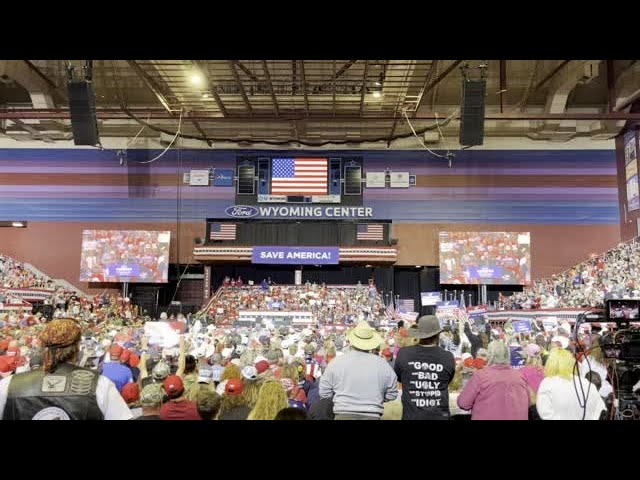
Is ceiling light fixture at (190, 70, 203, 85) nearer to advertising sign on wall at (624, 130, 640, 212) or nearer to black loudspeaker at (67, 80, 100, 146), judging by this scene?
black loudspeaker at (67, 80, 100, 146)

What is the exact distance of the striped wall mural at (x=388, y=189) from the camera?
1994 centimetres

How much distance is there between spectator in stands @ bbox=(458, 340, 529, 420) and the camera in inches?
144

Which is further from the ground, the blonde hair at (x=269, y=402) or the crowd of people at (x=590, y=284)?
the crowd of people at (x=590, y=284)

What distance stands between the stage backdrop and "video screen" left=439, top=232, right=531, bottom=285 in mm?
1326

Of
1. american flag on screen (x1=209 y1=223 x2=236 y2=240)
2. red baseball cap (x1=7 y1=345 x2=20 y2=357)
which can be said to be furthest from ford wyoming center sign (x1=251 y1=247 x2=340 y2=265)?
red baseball cap (x1=7 y1=345 x2=20 y2=357)

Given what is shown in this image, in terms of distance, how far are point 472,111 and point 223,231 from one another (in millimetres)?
9890

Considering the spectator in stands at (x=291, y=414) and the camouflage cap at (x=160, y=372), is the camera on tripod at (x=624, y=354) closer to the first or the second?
the spectator in stands at (x=291, y=414)

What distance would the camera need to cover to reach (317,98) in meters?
18.2

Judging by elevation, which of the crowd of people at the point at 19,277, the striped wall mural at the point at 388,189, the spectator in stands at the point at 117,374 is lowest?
the spectator in stands at the point at 117,374

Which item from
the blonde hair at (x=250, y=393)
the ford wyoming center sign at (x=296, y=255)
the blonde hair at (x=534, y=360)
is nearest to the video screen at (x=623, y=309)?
the blonde hair at (x=534, y=360)

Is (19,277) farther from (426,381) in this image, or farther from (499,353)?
(499,353)

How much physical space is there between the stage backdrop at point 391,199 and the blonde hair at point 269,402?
664 inches
